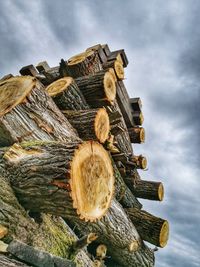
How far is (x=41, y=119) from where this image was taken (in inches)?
188

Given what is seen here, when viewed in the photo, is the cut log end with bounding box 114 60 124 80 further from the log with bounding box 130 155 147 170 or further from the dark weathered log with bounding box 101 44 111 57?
the log with bounding box 130 155 147 170

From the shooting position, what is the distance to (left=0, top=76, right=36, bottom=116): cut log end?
14.8 feet

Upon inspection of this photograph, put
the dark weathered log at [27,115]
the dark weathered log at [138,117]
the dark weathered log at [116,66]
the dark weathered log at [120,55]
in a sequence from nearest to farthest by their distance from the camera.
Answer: the dark weathered log at [27,115], the dark weathered log at [116,66], the dark weathered log at [120,55], the dark weathered log at [138,117]

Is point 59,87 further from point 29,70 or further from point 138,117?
point 138,117

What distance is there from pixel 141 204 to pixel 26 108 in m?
4.45

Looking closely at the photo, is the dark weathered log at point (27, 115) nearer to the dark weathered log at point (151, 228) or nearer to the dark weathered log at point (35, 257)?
Result: the dark weathered log at point (35, 257)

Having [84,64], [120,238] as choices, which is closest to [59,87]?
[84,64]

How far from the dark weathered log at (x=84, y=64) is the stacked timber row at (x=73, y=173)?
1.0 inches

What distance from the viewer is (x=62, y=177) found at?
3047mm

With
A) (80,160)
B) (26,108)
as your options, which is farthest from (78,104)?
(80,160)

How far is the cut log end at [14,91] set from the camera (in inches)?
178

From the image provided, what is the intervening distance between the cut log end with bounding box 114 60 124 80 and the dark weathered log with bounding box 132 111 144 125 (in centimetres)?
125

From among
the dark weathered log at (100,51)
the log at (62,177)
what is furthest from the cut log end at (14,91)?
the dark weathered log at (100,51)

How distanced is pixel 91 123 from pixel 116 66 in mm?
2750
